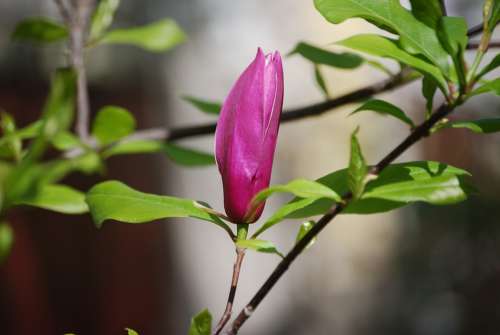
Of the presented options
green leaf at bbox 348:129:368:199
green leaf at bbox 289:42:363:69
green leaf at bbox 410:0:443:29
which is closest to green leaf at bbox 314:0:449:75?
green leaf at bbox 410:0:443:29

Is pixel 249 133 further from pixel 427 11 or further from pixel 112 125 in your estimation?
pixel 112 125

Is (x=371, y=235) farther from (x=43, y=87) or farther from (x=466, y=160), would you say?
(x=43, y=87)

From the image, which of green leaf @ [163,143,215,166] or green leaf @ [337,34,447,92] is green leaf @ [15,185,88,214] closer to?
green leaf @ [163,143,215,166]

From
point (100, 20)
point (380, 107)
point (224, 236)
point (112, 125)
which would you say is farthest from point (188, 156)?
point (224, 236)

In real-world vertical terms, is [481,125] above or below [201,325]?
above

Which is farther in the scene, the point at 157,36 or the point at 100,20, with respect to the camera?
the point at 157,36

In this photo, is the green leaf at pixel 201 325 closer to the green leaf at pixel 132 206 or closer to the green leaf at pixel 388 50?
the green leaf at pixel 132 206

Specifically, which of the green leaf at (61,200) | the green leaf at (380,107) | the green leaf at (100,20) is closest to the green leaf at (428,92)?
the green leaf at (380,107)
